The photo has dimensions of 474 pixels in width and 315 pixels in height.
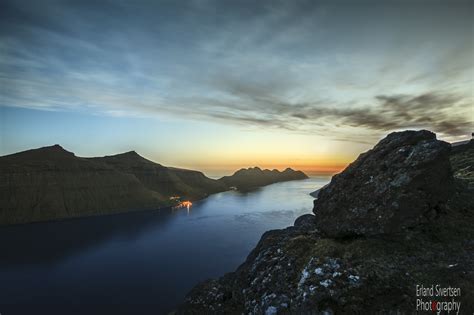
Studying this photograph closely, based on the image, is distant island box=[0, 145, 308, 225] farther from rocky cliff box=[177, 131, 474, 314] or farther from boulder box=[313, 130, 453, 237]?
boulder box=[313, 130, 453, 237]

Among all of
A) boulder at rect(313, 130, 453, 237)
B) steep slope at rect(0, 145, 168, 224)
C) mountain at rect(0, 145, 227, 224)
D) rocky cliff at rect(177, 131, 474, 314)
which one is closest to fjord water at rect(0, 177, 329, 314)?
mountain at rect(0, 145, 227, 224)

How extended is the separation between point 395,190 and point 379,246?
15.2 feet

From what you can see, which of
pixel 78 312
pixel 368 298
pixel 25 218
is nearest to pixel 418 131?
pixel 368 298

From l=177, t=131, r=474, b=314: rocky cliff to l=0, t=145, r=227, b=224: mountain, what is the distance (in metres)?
144

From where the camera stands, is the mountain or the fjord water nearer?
the fjord water

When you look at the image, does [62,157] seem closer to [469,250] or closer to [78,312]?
[78,312]

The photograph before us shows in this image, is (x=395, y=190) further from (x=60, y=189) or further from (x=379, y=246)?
(x=60, y=189)

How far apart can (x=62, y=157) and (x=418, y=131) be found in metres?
195

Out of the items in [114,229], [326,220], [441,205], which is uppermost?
[441,205]

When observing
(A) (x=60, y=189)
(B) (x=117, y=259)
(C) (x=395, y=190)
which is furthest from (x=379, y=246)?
(A) (x=60, y=189)

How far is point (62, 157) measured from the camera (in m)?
160

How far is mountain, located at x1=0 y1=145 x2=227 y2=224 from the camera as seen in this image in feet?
402

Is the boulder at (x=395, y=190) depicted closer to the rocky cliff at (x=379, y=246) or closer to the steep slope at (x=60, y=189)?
the rocky cliff at (x=379, y=246)

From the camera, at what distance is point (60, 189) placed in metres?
137
